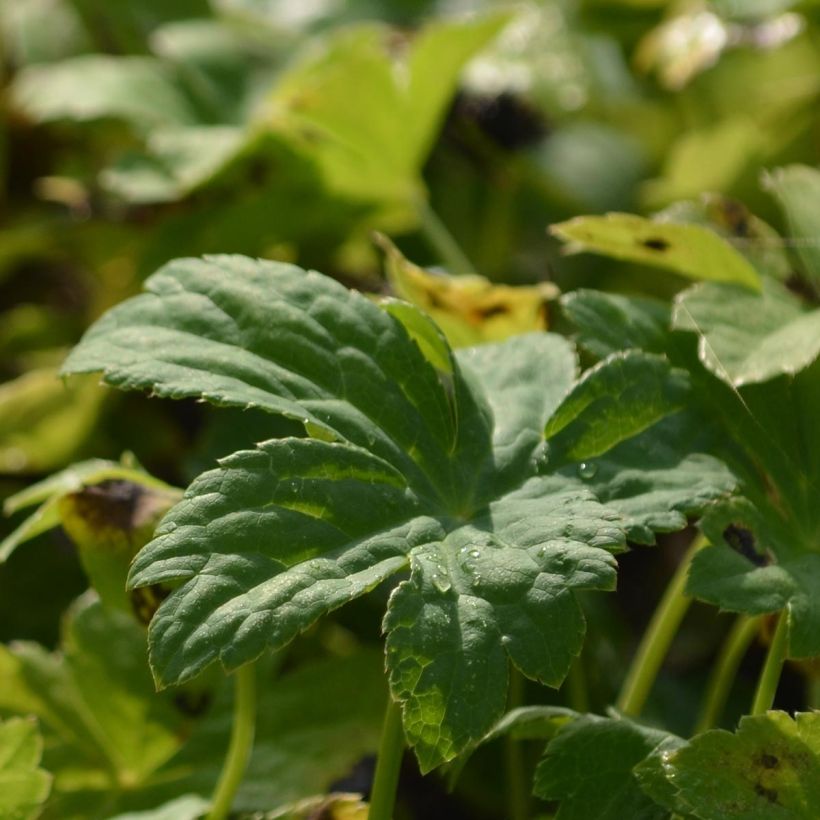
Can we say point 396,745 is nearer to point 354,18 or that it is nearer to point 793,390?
point 793,390

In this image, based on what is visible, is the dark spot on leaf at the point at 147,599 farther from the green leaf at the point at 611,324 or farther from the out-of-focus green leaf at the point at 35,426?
the out-of-focus green leaf at the point at 35,426

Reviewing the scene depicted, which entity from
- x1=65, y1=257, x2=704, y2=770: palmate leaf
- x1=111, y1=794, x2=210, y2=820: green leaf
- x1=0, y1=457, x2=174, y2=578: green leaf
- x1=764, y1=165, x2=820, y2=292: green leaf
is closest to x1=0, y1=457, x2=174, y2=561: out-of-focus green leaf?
x1=0, y1=457, x2=174, y2=578: green leaf

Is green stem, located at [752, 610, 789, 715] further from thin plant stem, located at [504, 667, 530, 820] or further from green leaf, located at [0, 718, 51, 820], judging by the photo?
green leaf, located at [0, 718, 51, 820]

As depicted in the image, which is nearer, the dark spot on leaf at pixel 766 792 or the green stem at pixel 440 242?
the dark spot on leaf at pixel 766 792

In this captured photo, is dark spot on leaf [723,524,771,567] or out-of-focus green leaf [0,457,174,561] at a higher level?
out-of-focus green leaf [0,457,174,561]

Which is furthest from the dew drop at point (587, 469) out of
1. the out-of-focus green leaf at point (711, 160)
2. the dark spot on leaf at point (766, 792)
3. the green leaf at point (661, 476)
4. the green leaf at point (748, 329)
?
the out-of-focus green leaf at point (711, 160)

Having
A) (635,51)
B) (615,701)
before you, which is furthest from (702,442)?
(635,51)
